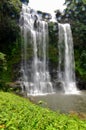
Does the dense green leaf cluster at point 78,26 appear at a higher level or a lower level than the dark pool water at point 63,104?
higher

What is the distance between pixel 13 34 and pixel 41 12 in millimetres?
7026

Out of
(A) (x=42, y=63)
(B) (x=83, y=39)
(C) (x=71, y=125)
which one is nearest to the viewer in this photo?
(C) (x=71, y=125)

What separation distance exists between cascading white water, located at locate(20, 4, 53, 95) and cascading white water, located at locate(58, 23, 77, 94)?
1744 millimetres

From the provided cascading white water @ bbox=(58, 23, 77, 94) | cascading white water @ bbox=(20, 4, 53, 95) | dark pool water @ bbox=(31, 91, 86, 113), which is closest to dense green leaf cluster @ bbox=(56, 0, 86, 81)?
cascading white water @ bbox=(58, 23, 77, 94)

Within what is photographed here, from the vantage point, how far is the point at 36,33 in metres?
29.1

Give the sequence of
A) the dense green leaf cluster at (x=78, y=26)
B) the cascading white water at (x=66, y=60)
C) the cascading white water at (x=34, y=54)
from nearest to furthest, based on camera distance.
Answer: the cascading white water at (x=34, y=54) → the cascading white water at (x=66, y=60) → the dense green leaf cluster at (x=78, y=26)

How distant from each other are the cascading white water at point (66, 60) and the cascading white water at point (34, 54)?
5.72 ft

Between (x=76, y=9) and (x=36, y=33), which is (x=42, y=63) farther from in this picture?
(x=76, y=9)

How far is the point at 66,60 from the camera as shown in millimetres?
30297

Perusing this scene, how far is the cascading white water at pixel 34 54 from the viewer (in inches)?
1025

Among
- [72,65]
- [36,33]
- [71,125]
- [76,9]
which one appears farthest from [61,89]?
[71,125]

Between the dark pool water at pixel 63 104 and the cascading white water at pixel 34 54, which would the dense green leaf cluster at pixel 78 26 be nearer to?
the cascading white water at pixel 34 54

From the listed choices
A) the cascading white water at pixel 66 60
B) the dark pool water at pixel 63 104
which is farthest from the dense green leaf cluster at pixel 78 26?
the dark pool water at pixel 63 104

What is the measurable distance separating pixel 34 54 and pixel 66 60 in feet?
13.2
